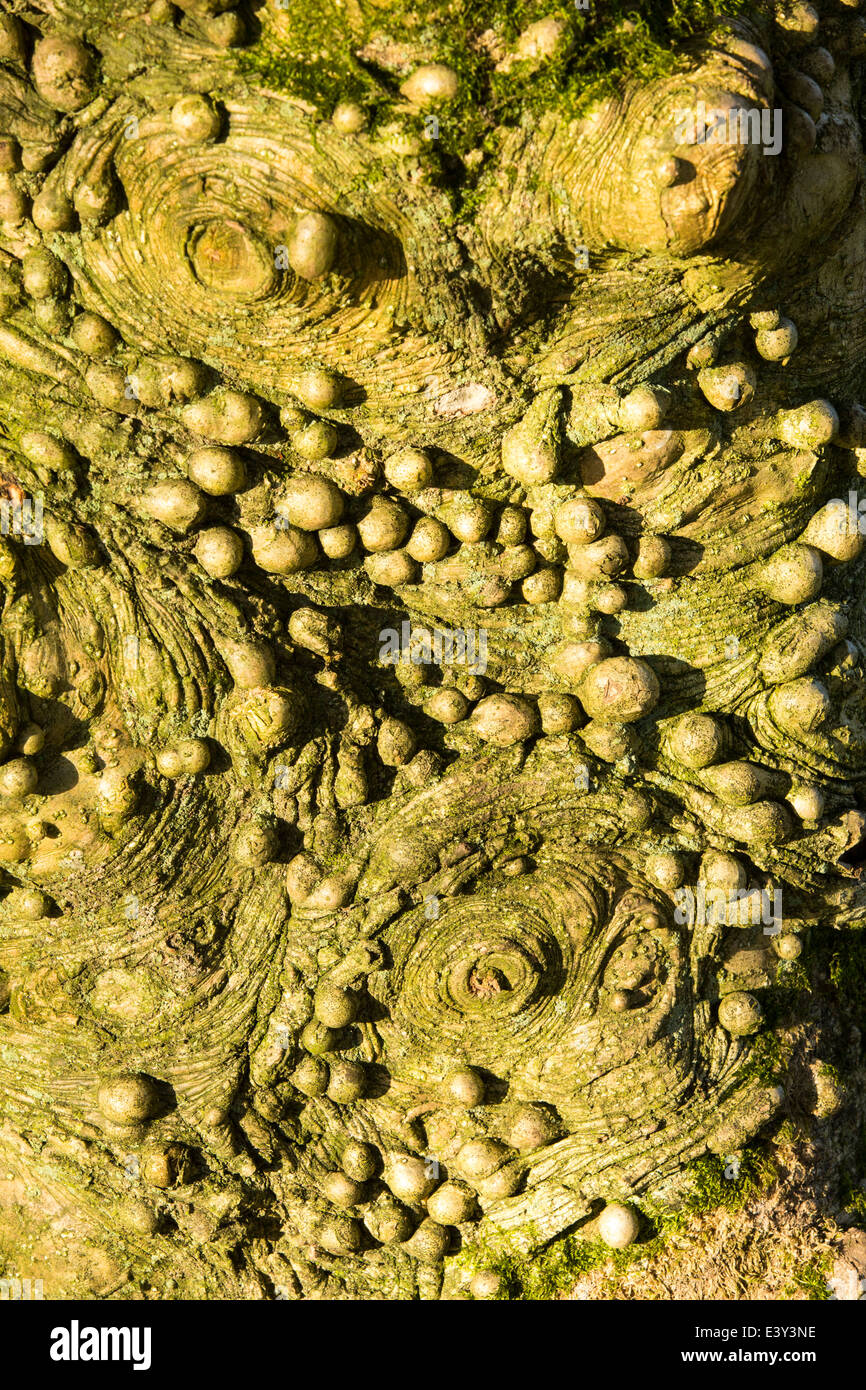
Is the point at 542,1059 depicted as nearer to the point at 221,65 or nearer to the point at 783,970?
the point at 783,970

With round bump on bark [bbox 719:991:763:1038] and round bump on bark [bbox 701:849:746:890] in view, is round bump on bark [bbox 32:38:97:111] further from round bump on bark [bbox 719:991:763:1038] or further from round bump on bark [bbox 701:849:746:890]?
round bump on bark [bbox 719:991:763:1038]

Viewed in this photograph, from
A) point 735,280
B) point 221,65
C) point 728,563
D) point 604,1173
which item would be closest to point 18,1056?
point 604,1173

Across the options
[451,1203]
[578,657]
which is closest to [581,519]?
[578,657]

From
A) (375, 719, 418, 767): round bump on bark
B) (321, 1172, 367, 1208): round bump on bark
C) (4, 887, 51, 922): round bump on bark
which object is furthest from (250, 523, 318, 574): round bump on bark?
(321, 1172, 367, 1208): round bump on bark

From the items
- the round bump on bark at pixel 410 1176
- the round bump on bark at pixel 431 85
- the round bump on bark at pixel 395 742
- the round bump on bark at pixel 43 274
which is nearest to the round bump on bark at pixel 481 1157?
the round bump on bark at pixel 410 1176
